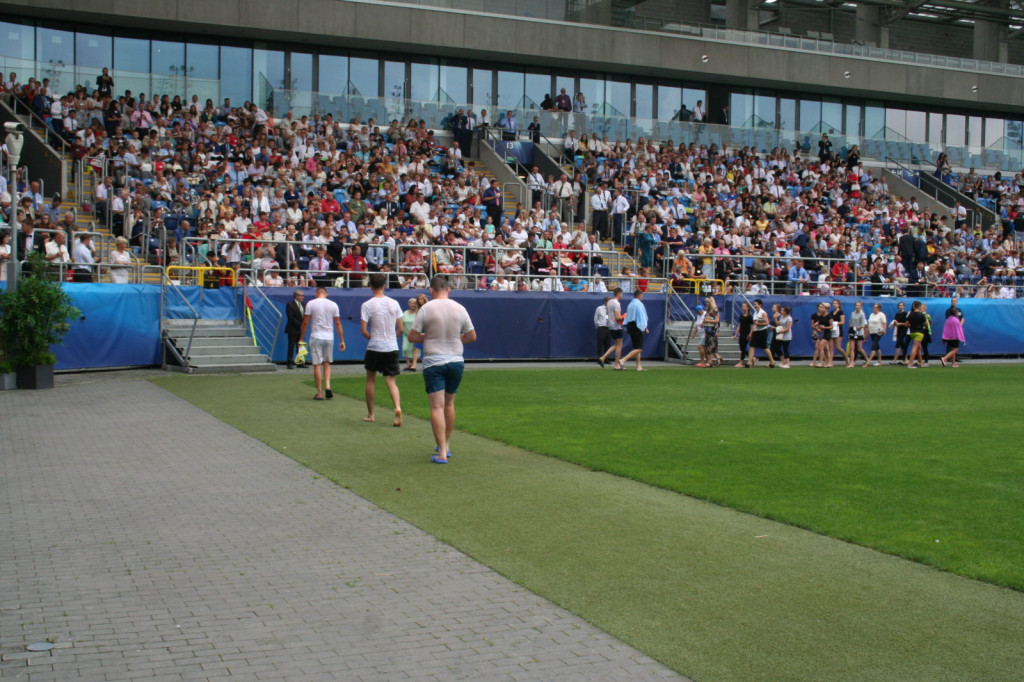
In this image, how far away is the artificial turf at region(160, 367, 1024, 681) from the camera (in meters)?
5.65

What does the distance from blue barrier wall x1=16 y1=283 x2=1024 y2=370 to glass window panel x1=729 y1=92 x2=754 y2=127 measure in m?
17.9

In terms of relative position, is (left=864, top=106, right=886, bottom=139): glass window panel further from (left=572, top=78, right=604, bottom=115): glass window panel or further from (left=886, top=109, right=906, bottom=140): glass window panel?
(left=572, top=78, right=604, bottom=115): glass window panel

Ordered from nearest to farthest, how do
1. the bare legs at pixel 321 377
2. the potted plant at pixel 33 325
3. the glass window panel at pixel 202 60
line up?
the bare legs at pixel 321 377 < the potted plant at pixel 33 325 < the glass window panel at pixel 202 60

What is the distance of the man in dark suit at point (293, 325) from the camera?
908 inches

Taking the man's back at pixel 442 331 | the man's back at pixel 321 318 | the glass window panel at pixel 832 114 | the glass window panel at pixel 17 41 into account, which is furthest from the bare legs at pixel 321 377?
the glass window panel at pixel 832 114

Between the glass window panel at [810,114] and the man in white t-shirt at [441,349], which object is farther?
the glass window panel at [810,114]

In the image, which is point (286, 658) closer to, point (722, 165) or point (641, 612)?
point (641, 612)

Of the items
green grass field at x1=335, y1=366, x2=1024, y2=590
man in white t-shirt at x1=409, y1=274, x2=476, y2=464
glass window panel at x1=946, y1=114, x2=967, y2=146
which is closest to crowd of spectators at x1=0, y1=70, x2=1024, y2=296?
green grass field at x1=335, y1=366, x2=1024, y2=590

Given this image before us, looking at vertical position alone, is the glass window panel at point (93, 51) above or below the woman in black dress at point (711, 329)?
above

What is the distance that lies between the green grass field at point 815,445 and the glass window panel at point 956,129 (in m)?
35.1

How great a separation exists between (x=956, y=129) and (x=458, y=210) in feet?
109

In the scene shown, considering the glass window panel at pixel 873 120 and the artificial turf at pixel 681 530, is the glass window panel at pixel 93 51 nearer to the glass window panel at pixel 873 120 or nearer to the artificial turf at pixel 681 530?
the artificial turf at pixel 681 530

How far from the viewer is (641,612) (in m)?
6.18

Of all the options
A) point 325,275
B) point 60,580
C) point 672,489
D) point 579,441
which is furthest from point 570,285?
point 60,580
